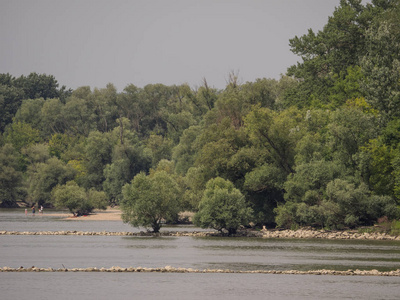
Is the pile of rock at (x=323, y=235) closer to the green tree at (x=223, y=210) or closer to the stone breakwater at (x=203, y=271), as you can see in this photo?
the green tree at (x=223, y=210)

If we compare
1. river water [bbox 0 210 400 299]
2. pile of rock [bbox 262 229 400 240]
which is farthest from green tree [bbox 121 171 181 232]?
pile of rock [bbox 262 229 400 240]

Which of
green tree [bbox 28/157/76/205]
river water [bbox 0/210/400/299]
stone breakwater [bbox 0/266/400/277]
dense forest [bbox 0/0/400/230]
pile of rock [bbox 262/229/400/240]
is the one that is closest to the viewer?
river water [bbox 0/210/400/299]

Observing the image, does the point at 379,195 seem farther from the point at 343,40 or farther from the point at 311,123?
the point at 343,40

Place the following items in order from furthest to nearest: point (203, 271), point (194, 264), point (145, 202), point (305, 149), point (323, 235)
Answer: point (305, 149) < point (323, 235) < point (145, 202) < point (194, 264) < point (203, 271)

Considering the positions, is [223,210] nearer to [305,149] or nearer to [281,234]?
[281,234]

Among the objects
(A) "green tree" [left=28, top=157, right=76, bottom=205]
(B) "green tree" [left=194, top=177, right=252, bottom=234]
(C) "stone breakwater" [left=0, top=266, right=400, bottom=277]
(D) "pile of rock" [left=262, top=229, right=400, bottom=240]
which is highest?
(A) "green tree" [left=28, top=157, right=76, bottom=205]

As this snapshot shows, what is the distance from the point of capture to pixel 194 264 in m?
49.1

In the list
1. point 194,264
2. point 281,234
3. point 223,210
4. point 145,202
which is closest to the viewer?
point 194,264

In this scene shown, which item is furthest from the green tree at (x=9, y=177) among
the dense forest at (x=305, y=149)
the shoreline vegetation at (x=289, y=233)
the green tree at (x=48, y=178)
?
the shoreline vegetation at (x=289, y=233)

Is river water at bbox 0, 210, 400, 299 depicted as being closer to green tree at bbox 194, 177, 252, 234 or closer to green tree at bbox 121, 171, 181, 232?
green tree at bbox 194, 177, 252, 234

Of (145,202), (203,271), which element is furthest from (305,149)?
(203,271)

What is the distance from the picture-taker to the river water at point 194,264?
3638 centimetres

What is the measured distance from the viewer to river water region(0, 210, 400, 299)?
36375 mm

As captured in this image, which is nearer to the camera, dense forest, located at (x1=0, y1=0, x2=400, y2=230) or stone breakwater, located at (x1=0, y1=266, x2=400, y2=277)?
stone breakwater, located at (x1=0, y1=266, x2=400, y2=277)
